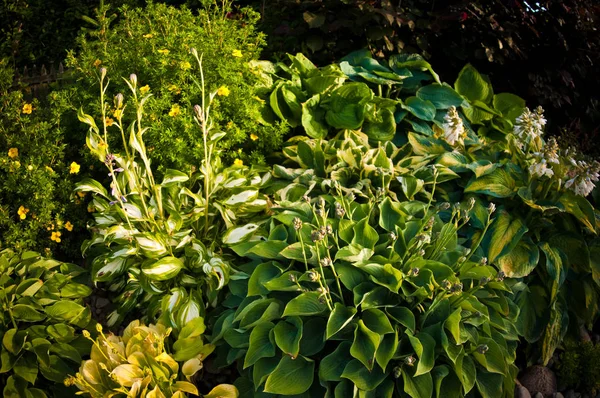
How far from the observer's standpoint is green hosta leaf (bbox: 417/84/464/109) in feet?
12.8

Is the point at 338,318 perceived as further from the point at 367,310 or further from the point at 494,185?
the point at 494,185

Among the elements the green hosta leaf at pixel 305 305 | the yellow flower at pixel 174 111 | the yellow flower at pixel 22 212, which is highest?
the yellow flower at pixel 174 111

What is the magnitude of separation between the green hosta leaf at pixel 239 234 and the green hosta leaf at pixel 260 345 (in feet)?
1.62

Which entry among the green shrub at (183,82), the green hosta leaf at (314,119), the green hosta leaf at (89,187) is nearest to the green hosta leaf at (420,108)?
the green hosta leaf at (314,119)

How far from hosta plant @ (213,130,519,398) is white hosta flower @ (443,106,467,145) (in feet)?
1.80

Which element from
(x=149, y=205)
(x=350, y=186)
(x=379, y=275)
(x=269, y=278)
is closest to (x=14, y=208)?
(x=149, y=205)

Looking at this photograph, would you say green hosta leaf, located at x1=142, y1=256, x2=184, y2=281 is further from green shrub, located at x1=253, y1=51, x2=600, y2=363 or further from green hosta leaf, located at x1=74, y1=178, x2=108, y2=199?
green shrub, located at x1=253, y1=51, x2=600, y2=363

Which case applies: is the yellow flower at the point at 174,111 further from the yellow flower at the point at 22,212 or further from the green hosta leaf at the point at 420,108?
the green hosta leaf at the point at 420,108

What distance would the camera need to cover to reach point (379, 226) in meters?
2.98

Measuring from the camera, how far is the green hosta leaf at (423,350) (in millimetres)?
2354

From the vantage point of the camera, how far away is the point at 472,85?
4109 mm

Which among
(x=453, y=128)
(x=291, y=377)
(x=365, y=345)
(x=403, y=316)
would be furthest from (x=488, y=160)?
(x=291, y=377)

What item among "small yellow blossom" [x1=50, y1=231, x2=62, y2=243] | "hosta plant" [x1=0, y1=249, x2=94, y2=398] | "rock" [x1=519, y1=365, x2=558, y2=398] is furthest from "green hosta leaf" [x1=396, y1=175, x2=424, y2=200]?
"small yellow blossom" [x1=50, y1=231, x2=62, y2=243]

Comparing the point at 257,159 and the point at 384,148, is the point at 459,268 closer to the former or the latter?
the point at 384,148
